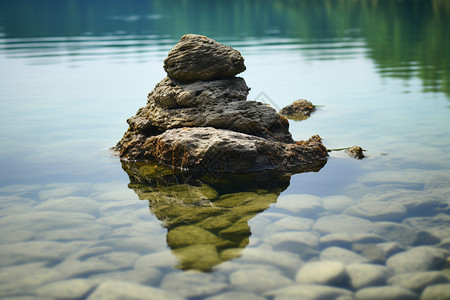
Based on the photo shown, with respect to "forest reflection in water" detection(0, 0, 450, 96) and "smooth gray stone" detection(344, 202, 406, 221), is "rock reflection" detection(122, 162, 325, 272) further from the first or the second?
"forest reflection in water" detection(0, 0, 450, 96)

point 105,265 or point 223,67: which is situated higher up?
point 223,67

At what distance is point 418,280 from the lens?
163 inches

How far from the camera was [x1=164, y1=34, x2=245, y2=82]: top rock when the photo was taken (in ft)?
26.6

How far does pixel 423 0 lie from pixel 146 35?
131 feet

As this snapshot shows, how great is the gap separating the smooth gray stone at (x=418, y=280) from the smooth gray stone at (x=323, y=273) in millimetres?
411

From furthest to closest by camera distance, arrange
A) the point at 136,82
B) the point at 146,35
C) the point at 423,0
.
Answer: the point at 423,0 < the point at 146,35 < the point at 136,82

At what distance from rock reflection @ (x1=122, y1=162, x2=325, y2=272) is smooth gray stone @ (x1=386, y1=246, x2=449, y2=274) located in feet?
4.73

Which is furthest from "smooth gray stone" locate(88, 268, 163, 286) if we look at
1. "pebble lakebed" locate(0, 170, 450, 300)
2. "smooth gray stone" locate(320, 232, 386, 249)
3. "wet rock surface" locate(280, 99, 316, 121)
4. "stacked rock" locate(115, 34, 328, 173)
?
"wet rock surface" locate(280, 99, 316, 121)

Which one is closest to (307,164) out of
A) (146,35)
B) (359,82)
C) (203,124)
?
(203,124)

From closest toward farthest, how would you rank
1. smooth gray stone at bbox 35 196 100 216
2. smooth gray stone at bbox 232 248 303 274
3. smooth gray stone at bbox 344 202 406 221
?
smooth gray stone at bbox 232 248 303 274, smooth gray stone at bbox 344 202 406 221, smooth gray stone at bbox 35 196 100 216

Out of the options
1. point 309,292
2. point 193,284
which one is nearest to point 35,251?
point 193,284

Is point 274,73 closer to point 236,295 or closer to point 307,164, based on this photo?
point 307,164

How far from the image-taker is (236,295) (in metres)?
4.03

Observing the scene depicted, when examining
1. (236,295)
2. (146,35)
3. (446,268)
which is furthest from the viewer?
(146,35)
